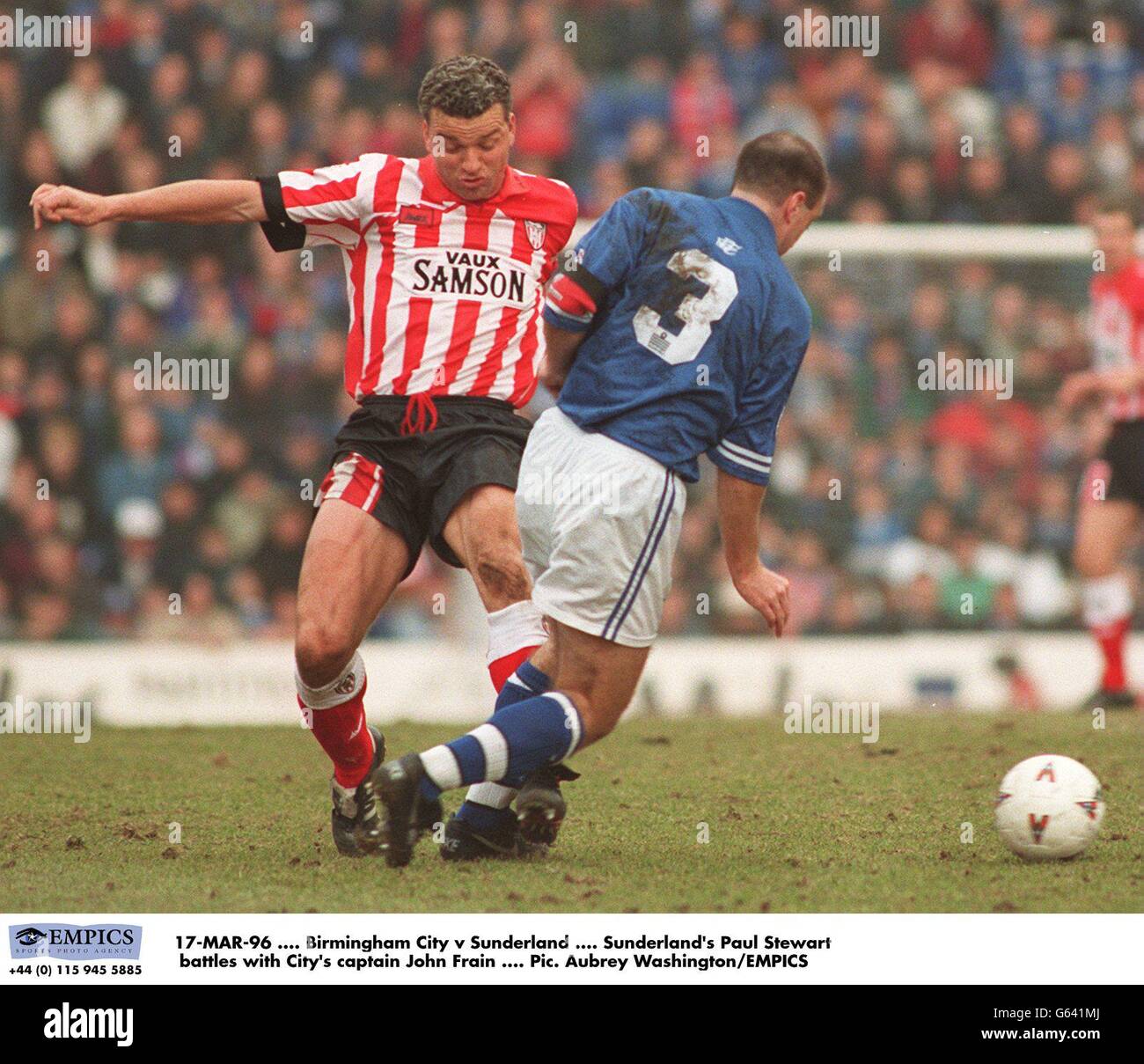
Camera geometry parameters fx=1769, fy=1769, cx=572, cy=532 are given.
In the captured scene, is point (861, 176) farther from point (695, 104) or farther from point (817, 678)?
point (817, 678)

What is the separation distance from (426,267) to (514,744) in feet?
5.75

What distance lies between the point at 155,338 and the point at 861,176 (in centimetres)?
559

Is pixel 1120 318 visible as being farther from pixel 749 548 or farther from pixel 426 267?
pixel 749 548

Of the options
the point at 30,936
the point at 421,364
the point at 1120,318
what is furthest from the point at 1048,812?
the point at 1120,318

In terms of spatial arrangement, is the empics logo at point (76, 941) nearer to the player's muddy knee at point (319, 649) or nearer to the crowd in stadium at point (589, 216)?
the player's muddy knee at point (319, 649)

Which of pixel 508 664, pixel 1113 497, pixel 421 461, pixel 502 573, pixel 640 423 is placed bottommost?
pixel 1113 497

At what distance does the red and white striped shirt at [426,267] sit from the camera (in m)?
5.75

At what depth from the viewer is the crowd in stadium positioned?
11672 millimetres

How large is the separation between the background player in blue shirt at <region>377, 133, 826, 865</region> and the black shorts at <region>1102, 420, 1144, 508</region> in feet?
16.0

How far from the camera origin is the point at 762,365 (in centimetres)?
505

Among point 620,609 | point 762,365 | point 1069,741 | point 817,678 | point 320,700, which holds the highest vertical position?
point 762,365

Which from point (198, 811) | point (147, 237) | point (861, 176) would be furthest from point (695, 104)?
point (198, 811)

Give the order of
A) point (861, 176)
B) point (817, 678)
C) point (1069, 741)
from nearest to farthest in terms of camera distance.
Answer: point (1069, 741) < point (817, 678) < point (861, 176)

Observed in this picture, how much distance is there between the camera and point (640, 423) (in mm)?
4973
